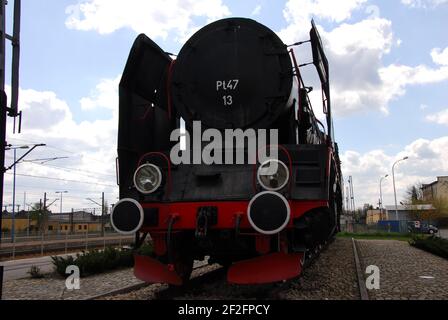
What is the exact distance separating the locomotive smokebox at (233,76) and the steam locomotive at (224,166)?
0.01 m

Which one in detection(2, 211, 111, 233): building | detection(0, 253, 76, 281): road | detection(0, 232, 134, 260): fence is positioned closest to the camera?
detection(0, 253, 76, 281): road

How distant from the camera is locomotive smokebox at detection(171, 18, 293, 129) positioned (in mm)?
6430

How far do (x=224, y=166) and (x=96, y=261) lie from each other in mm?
5985

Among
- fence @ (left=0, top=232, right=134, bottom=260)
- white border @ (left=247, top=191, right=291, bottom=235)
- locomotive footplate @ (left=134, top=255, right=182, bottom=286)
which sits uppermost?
white border @ (left=247, top=191, right=291, bottom=235)

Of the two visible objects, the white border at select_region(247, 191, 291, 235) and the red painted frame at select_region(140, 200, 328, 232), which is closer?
the white border at select_region(247, 191, 291, 235)

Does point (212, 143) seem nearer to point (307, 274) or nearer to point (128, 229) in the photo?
point (128, 229)

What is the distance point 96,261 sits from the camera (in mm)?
10859

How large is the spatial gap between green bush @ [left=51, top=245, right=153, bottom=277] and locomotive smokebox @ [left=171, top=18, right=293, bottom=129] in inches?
195

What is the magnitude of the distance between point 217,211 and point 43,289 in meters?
4.88

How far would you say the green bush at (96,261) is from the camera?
10609mm

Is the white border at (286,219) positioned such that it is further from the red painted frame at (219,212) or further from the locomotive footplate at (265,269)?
the locomotive footplate at (265,269)
